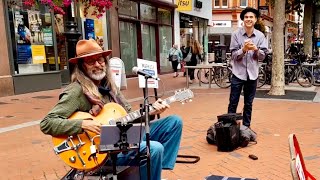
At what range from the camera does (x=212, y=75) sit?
13.0m

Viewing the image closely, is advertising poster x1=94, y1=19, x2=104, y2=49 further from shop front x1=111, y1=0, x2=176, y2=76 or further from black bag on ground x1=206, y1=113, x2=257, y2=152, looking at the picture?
black bag on ground x1=206, y1=113, x2=257, y2=152

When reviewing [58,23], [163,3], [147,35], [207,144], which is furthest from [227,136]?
[163,3]

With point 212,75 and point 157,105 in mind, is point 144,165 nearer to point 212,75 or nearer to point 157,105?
point 157,105

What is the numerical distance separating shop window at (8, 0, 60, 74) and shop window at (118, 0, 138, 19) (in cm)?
415

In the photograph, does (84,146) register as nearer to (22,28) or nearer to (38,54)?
(22,28)

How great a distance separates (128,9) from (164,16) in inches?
154

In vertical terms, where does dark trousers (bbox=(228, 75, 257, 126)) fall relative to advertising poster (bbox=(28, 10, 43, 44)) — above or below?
below

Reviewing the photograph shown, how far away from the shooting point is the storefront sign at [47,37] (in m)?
11.4

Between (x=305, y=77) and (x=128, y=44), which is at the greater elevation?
(x=128, y=44)

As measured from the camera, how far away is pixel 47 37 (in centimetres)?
1151

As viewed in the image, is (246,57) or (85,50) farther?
(246,57)

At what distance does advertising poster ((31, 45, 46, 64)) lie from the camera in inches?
435

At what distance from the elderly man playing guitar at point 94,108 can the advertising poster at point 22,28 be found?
332 inches

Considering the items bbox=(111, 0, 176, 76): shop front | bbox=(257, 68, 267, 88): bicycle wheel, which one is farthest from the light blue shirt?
bbox=(111, 0, 176, 76): shop front
